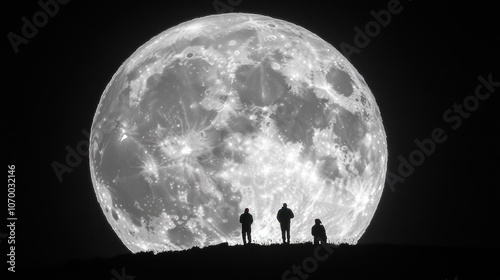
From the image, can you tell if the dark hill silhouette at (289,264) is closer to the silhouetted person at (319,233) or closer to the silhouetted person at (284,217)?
the silhouetted person at (319,233)

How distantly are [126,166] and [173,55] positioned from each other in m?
4.67

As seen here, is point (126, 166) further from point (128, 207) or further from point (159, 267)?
point (159, 267)

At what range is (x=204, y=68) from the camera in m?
31.5

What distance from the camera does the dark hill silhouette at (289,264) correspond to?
2406cm

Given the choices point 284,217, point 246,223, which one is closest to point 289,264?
point 284,217

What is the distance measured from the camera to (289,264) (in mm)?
24531

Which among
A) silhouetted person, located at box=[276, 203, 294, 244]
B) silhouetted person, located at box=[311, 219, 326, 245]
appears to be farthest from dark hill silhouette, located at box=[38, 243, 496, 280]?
silhouetted person, located at box=[276, 203, 294, 244]

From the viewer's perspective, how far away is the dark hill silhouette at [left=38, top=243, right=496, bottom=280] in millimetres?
24062

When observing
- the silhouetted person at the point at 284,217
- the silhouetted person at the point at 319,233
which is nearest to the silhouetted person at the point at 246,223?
the silhouetted person at the point at 284,217

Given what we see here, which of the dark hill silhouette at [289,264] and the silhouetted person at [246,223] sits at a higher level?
the silhouetted person at [246,223]

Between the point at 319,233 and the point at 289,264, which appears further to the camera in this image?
the point at 319,233

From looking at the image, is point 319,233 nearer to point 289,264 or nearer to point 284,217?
point 284,217

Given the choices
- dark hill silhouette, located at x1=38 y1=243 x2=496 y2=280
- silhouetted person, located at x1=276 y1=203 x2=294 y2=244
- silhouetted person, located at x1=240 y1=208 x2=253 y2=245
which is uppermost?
silhouetted person, located at x1=240 y1=208 x2=253 y2=245

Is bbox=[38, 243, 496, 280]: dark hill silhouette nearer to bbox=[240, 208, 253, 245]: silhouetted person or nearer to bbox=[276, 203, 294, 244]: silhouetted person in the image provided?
bbox=[240, 208, 253, 245]: silhouetted person
